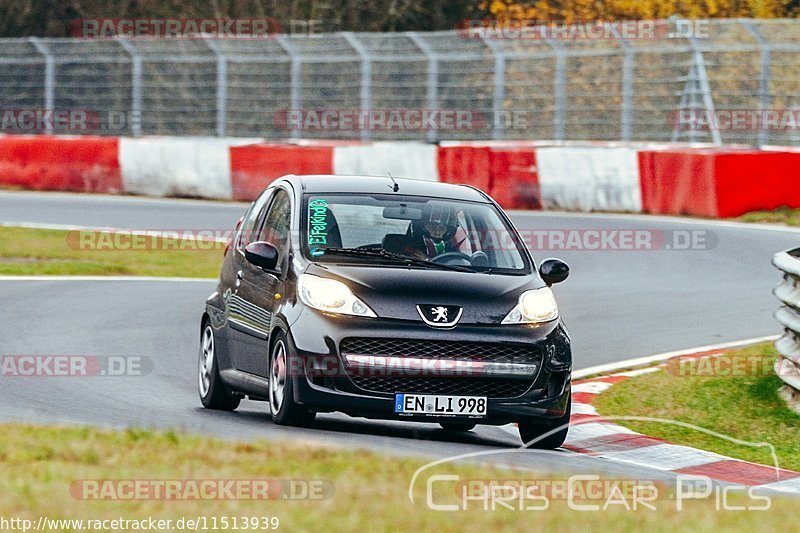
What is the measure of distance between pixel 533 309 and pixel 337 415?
1658mm

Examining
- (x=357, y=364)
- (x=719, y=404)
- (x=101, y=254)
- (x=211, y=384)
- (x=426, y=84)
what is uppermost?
(x=357, y=364)

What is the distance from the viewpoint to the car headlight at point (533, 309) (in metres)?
9.03

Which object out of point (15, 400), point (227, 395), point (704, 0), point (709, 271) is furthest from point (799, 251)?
point (704, 0)

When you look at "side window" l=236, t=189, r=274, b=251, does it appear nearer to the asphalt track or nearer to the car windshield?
the car windshield

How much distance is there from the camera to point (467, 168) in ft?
84.3

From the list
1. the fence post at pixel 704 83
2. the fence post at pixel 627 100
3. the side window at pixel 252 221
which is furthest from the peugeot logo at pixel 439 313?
the fence post at pixel 627 100

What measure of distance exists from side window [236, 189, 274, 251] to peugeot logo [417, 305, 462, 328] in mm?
1856

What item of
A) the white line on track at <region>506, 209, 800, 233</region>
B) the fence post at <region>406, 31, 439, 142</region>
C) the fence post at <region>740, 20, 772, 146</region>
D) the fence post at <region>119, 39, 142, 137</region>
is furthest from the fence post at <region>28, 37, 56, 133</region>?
the fence post at <region>740, 20, 772, 146</region>

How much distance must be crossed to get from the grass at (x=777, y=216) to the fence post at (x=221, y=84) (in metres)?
11.5

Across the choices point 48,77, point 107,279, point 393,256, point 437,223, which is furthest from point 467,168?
point 393,256

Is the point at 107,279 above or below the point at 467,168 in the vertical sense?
above

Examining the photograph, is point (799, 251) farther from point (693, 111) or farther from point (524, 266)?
point (693, 111)

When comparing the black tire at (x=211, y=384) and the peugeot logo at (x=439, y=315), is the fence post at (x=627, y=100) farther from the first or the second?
the peugeot logo at (x=439, y=315)

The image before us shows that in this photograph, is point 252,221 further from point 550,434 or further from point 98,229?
point 98,229
